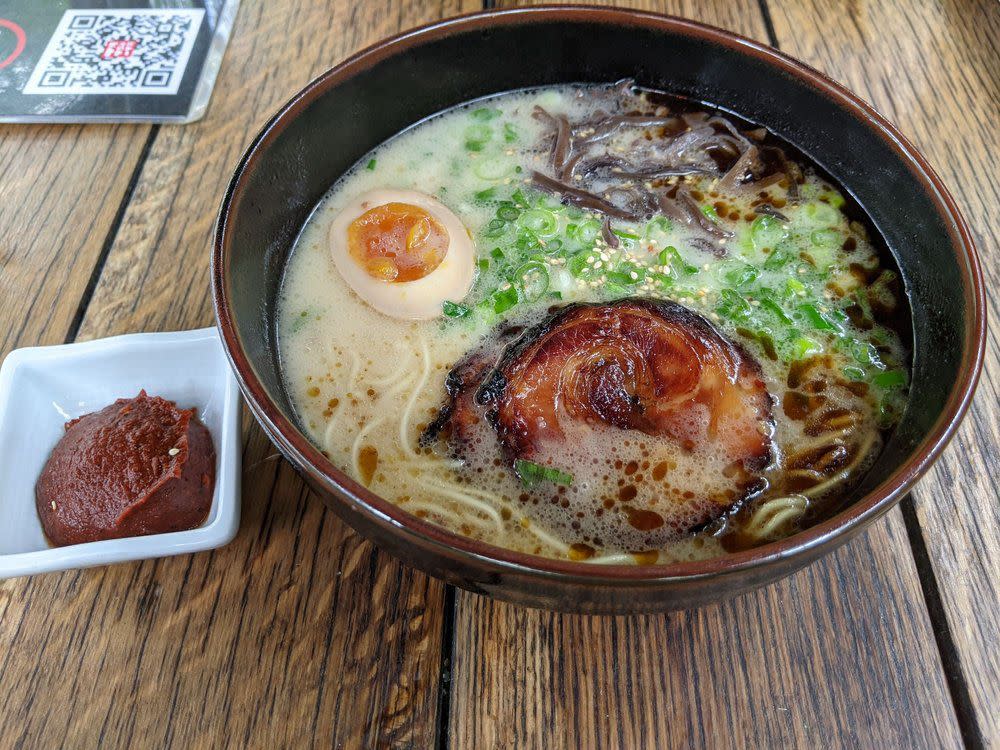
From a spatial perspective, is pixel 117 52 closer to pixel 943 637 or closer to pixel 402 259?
pixel 402 259

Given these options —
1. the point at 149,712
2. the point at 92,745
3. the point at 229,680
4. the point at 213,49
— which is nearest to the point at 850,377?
the point at 229,680

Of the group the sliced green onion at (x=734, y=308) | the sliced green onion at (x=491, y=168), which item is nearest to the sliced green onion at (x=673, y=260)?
the sliced green onion at (x=734, y=308)

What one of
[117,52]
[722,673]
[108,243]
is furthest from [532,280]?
[117,52]

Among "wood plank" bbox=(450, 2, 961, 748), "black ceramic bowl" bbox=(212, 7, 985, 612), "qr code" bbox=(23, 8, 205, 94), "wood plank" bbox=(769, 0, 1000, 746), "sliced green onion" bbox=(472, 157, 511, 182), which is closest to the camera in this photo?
"black ceramic bowl" bbox=(212, 7, 985, 612)

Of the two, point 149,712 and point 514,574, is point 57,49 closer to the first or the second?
point 149,712

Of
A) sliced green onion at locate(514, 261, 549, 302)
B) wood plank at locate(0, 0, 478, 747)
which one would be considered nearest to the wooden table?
wood plank at locate(0, 0, 478, 747)

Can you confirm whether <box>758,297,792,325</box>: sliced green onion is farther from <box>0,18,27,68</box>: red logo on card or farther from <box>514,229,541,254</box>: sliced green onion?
<box>0,18,27,68</box>: red logo on card
